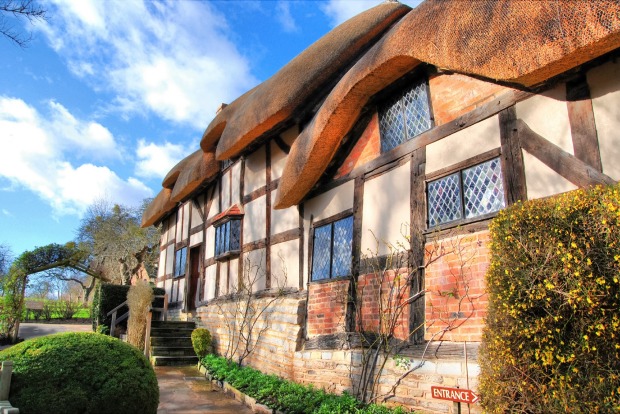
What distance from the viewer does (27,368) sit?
386 centimetres

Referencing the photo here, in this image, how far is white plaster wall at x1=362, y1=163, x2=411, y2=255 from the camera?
5.45 metres

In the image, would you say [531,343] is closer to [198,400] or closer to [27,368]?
[27,368]

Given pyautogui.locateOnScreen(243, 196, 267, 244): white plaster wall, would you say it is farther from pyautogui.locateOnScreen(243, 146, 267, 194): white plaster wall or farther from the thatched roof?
the thatched roof

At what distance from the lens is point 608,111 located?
3691 mm

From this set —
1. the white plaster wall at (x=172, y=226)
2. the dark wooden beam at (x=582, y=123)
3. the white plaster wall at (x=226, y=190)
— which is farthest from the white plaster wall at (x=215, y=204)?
the dark wooden beam at (x=582, y=123)

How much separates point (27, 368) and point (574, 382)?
424 centimetres

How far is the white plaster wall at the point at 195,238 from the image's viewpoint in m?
12.2

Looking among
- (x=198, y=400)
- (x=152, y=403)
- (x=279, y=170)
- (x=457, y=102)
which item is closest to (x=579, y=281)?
(x=457, y=102)

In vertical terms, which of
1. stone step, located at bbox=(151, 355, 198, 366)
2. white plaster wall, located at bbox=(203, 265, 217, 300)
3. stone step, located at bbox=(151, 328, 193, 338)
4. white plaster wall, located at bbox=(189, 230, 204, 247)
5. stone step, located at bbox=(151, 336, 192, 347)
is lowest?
stone step, located at bbox=(151, 355, 198, 366)

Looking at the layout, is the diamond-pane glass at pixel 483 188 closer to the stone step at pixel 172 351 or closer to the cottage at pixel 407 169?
the cottage at pixel 407 169

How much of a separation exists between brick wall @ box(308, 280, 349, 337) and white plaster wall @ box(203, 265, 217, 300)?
4.69 meters

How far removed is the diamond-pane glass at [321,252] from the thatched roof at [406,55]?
2.42 ft

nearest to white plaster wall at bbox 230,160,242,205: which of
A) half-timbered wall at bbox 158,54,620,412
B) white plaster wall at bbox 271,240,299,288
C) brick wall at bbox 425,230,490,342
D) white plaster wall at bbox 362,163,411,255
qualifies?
half-timbered wall at bbox 158,54,620,412

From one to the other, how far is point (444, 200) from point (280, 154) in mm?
4210
